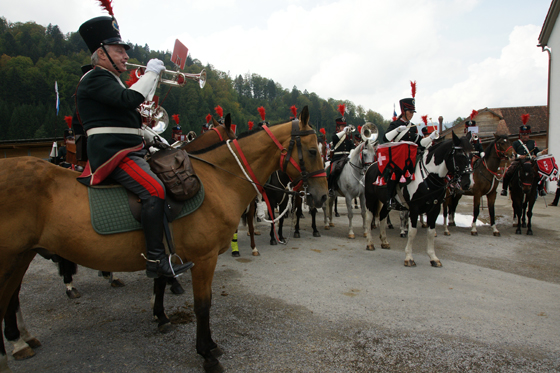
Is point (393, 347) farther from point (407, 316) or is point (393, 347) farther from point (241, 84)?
point (241, 84)

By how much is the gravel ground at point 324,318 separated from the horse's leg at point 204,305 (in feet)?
0.71

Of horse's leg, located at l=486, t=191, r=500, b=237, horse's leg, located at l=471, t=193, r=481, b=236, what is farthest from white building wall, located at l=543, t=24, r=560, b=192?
horse's leg, located at l=471, t=193, r=481, b=236

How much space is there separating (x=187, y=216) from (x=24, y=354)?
7.66 ft

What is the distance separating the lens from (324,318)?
412cm

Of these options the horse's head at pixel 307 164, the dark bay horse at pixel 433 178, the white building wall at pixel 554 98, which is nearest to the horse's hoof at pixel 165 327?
the horse's head at pixel 307 164

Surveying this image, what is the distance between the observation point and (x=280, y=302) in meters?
4.64

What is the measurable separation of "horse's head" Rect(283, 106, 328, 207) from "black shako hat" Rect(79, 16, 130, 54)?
1.81 m

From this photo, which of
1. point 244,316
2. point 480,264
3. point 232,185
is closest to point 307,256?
point 244,316

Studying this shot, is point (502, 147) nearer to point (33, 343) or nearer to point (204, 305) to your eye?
point (204, 305)

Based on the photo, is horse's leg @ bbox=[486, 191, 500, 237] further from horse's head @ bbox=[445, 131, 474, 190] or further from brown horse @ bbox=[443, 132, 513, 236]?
horse's head @ bbox=[445, 131, 474, 190]

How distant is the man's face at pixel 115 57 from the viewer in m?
2.76

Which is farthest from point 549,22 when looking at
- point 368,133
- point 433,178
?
point 433,178

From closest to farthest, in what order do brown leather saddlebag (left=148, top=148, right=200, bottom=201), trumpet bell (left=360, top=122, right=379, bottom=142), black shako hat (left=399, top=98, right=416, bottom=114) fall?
brown leather saddlebag (left=148, top=148, right=200, bottom=201) → black shako hat (left=399, top=98, right=416, bottom=114) → trumpet bell (left=360, top=122, right=379, bottom=142)

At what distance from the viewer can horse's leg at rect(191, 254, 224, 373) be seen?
301cm
